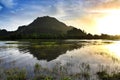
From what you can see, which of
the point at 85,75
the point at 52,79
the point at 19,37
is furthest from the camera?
the point at 19,37

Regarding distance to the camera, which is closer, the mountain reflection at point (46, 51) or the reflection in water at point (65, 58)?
the reflection in water at point (65, 58)

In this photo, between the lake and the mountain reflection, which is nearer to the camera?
the lake

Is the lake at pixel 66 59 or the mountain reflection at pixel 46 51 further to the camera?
the mountain reflection at pixel 46 51

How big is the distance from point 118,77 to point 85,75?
10.4ft

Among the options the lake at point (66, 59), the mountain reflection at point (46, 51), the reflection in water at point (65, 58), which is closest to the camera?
the lake at point (66, 59)

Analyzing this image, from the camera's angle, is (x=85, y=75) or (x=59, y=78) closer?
(x=59, y=78)

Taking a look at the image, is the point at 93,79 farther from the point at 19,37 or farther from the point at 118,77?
the point at 19,37

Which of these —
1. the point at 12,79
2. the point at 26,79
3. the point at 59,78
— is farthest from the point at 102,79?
the point at 12,79

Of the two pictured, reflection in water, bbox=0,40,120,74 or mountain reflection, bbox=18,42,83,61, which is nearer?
reflection in water, bbox=0,40,120,74

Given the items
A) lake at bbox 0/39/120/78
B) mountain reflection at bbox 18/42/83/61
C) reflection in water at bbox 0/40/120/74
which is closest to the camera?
lake at bbox 0/39/120/78

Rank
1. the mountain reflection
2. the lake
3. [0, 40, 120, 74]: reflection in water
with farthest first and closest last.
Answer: the mountain reflection, [0, 40, 120, 74]: reflection in water, the lake

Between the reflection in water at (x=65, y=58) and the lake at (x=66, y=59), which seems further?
the reflection in water at (x=65, y=58)

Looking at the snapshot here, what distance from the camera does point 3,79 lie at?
55.8 feet

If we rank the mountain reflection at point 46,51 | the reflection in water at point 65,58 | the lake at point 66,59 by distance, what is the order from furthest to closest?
the mountain reflection at point 46,51, the reflection in water at point 65,58, the lake at point 66,59
